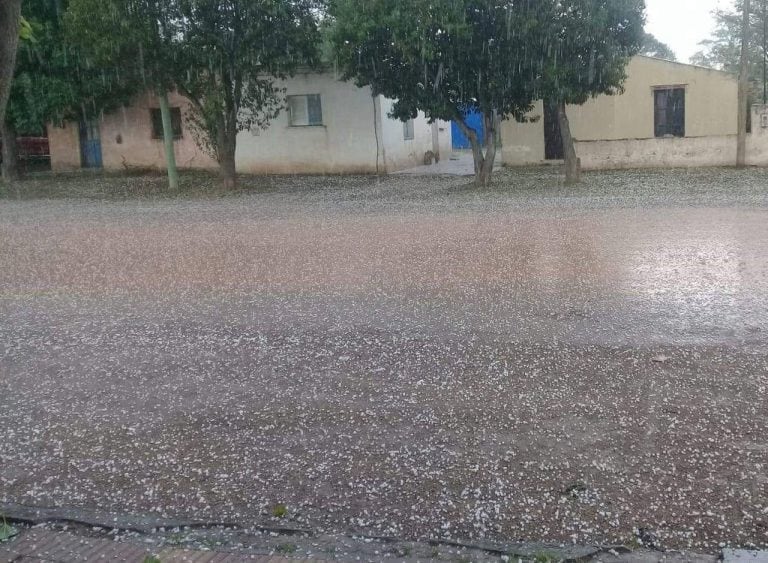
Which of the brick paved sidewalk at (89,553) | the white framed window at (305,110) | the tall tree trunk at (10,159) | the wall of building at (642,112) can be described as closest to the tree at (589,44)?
the wall of building at (642,112)

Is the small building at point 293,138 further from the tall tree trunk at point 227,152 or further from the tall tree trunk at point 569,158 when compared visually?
the tall tree trunk at point 569,158

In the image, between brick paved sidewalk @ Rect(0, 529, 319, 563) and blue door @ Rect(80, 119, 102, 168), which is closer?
brick paved sidewalk @ Rect(0, 529, 319, 563)

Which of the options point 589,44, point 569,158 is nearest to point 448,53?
point 589,44

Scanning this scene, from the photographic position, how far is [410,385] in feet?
16.6

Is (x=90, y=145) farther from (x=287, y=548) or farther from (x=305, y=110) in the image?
(x=287, y=548)

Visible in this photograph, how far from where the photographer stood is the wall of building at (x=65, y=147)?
27.8 metres

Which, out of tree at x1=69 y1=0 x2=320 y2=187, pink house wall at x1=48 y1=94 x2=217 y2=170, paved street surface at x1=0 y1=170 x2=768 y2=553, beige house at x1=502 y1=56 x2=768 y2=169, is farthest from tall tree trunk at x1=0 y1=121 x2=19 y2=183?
beige house at x1=502 y1=56 x2=768 y2=169

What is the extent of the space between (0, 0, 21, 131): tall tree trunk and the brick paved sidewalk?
1.85 meters

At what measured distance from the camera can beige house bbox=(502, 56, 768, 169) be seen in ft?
70.4

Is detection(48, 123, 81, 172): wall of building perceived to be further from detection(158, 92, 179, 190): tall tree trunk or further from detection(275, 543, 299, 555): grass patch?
detection(275, 543, 299, 555): grass patch

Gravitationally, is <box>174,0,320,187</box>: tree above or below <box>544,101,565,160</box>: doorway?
above

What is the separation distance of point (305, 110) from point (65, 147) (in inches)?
384

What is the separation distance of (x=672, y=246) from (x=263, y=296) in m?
5.26

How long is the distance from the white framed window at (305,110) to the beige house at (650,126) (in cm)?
599
